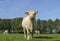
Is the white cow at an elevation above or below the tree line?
below

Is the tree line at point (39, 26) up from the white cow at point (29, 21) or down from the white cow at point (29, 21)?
up

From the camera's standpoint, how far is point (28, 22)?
78.5 ft

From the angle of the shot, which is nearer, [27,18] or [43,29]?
[27,18]

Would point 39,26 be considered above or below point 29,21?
above

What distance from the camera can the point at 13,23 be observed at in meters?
122

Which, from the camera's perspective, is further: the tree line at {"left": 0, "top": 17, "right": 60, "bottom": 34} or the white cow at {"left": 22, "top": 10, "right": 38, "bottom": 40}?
the tree line at {"left": 0, "top": 17, "right": 60, "bottom": 34}

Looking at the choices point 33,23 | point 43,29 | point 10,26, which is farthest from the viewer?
point 43,29

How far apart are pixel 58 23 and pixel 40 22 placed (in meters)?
10.3

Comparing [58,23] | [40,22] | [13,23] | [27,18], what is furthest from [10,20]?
[27,18]

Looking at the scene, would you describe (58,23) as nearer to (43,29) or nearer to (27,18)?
(43,29)

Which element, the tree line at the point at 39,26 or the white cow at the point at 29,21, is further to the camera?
the tree line at the point at 39,26

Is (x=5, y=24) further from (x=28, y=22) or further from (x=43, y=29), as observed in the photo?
(x=28, y=22)

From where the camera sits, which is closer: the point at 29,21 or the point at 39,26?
the point at 29,21

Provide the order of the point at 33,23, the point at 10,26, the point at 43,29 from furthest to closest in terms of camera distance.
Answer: the point at 43,29 < the point at 10,26 < the point at 33,23
